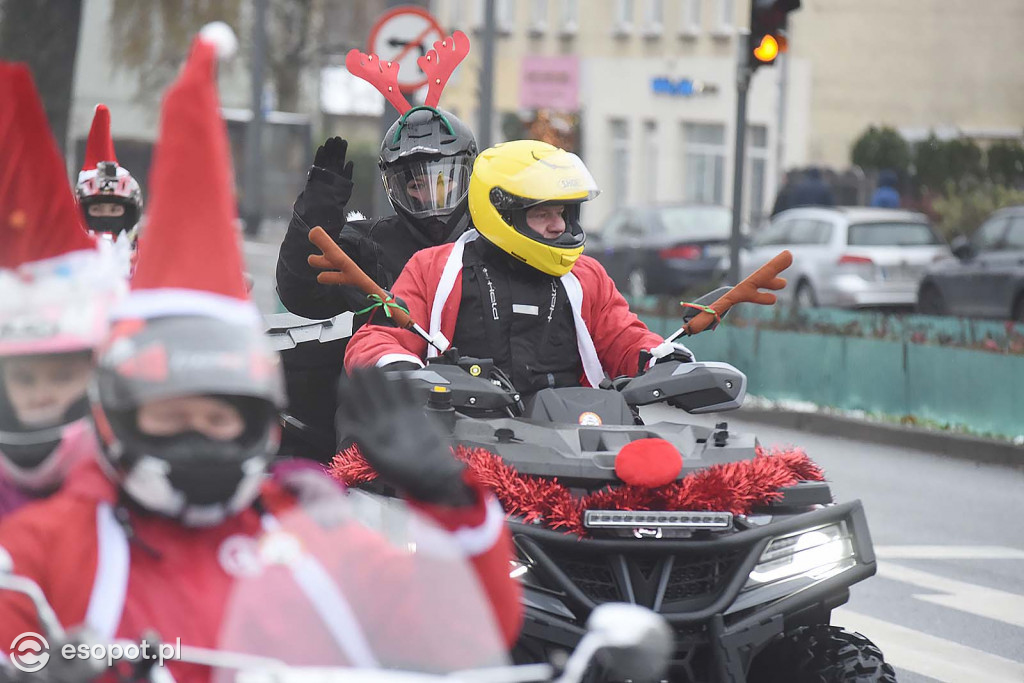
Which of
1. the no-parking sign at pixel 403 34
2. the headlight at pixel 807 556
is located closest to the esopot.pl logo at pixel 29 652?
the headlight at pixel 807 556

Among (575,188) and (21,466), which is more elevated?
(575,188)

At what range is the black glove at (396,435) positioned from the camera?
2.68 meters

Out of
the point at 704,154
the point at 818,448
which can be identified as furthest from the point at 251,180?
the point at 818,448

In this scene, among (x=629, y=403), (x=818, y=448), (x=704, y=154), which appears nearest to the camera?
(x=629, y=403)

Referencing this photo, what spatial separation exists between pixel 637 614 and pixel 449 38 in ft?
19.9

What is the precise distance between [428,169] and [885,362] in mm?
8498

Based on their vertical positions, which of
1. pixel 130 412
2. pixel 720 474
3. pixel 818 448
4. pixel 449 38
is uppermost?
pixel 449 38

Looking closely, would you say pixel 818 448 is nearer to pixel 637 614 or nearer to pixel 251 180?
pixel 637 614

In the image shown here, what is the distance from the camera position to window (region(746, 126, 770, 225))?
4075 centimetres

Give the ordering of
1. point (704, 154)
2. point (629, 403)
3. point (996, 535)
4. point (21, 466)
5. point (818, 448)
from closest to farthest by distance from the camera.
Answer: point (21, 466) < point (629, 403) < point (996, 535) < point (818, 448) < point (704, 154)

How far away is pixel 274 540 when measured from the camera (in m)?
2.82

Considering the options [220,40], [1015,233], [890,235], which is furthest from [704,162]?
[220,40]

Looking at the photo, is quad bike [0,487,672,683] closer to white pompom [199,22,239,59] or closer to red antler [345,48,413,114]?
white pompom [199,22,239,59]

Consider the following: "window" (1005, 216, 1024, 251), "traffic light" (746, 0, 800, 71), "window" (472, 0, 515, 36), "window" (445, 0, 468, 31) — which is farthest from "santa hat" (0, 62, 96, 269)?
"window" (445, 0, 468, 31)
